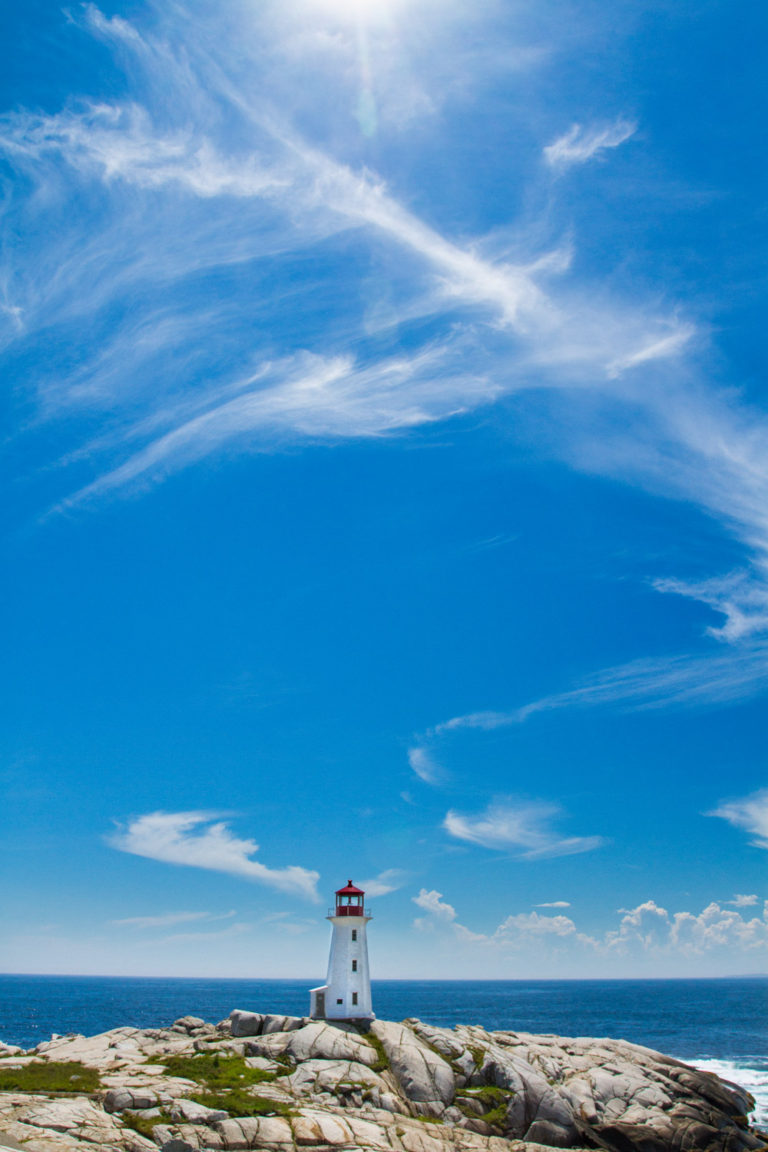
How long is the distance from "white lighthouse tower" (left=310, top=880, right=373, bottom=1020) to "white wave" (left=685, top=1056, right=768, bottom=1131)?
2645 cm

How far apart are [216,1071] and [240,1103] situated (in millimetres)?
5773

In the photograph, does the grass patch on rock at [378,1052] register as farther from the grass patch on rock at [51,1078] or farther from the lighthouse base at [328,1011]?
the grass patch on rock at [51,1078]

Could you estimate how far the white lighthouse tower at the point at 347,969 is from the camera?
50.6m

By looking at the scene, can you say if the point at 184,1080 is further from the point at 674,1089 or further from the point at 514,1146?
the point at 674,1089

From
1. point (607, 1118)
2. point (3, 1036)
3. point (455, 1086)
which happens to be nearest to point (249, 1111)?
point (455, 1086)

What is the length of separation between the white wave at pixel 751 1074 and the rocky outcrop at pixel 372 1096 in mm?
2537

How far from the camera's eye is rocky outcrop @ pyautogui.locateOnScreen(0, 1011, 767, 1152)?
32.1 m

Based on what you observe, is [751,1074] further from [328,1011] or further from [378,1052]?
[378,1052]

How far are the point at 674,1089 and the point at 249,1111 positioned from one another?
29.1m

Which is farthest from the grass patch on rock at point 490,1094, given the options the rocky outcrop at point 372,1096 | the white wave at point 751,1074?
the white wave at point 751,1074

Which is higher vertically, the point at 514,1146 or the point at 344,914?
the point at 344,914

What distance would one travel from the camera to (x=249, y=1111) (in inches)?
1350

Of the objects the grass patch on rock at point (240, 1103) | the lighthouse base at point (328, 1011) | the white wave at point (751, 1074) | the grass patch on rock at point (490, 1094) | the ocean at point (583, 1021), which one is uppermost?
the lighthouse base at point (328, 1011)

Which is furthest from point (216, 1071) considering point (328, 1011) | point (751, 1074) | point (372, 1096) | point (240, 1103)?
point (751, 1074)
